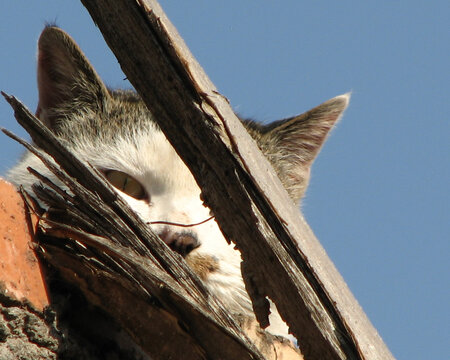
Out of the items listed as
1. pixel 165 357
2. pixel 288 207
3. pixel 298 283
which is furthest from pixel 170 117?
pixel 165 357

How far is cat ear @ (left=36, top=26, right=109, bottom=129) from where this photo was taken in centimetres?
327

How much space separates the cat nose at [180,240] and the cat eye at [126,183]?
50 cm

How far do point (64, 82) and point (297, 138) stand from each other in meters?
1.25

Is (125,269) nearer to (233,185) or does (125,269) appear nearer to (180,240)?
(233,185)

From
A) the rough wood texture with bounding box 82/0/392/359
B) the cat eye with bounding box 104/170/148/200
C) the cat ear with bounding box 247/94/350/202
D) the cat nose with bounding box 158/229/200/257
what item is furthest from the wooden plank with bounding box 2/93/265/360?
the cat ear with bounding box 247/94/350/202

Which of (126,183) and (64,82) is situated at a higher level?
(64,82)

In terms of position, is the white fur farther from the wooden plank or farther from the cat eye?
the wooden plank

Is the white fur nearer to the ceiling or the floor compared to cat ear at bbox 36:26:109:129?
nearer to the floor

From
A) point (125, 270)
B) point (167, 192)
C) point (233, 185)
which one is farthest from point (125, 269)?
point (167, 192)

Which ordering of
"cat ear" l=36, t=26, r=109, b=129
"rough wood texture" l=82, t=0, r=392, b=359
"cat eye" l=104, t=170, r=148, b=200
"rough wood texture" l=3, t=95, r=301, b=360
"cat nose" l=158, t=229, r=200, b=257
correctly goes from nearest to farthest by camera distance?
"rough wood texture" l=82, t=0, r=392, b=359 < "rough wood texture" l=3, t=95, r=301, b=360 < "cat nose" l=158, t=229, r=200, b=257 < "cat eye" l=104, t=170, r=148, b=200 < "cat ear" l=36, t=26, r=109, b=129

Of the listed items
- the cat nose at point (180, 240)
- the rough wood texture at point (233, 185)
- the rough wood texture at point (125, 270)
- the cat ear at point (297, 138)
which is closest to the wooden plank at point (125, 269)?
the rough wood texture at point (125, 270)

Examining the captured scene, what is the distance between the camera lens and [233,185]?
1397mm

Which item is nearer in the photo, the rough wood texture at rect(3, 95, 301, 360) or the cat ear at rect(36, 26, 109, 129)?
the rough wood texture at rect(3, 95, 301, 360)

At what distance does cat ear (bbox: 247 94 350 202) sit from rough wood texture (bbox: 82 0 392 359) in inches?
85.8
